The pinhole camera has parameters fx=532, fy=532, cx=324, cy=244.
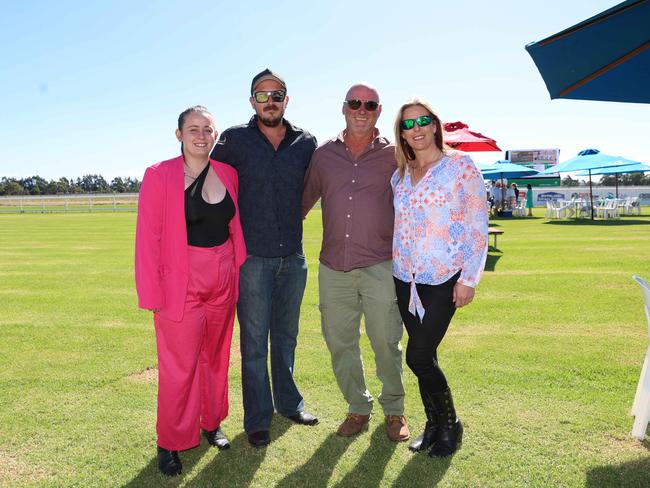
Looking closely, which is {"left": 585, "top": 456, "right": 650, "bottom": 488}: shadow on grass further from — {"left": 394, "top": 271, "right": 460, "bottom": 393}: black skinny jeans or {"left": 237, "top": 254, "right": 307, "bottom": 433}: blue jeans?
{"left": 237, "top": 254, "right": 307, "bottom": 433}: blue jeans

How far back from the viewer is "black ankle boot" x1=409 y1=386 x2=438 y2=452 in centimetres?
359

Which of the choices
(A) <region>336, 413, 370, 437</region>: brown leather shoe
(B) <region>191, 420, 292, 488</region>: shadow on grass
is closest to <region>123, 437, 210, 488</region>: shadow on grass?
(B) <region>191, 420, 292, 488</region>: shadow on grass

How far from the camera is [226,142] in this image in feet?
12.5

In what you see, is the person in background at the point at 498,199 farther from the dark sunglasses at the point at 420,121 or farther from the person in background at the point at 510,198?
the dark sunglasses at the point at 420,121

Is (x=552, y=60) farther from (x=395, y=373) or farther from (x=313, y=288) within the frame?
(x=313, y=288)

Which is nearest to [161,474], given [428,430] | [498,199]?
[428,430]

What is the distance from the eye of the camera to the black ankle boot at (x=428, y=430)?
3.59 metres

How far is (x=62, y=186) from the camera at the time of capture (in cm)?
12912

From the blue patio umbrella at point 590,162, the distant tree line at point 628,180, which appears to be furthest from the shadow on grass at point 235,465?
the distant tree line at point 628,180

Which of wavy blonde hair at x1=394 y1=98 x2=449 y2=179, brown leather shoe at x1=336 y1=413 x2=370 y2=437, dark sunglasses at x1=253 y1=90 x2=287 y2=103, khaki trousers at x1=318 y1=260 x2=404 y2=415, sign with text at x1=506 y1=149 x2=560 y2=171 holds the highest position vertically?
sign with text at x1=506 y1=149 x2=560 y2=171

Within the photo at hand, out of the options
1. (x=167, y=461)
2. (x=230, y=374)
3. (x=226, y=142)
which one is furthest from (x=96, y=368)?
(x=226, y=142)

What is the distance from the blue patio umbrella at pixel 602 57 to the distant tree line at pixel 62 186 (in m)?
113

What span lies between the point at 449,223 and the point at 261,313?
1499 millimetres

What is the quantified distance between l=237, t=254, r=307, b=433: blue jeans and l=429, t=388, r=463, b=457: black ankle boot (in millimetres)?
1198
